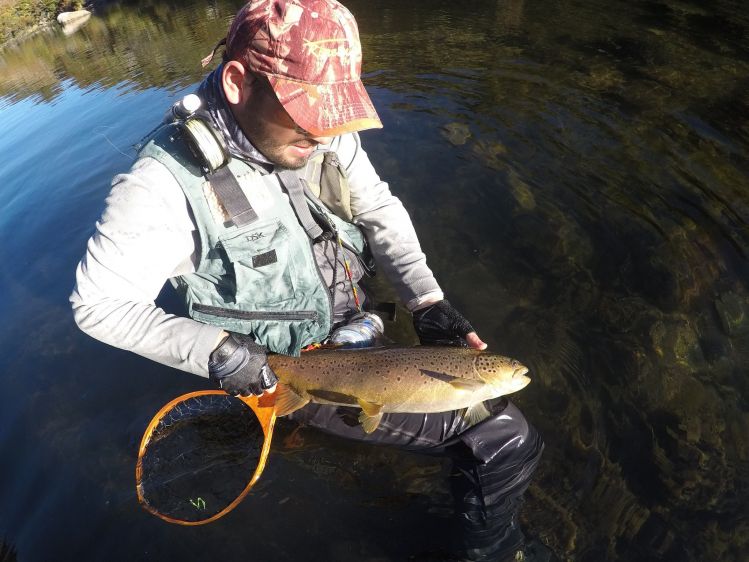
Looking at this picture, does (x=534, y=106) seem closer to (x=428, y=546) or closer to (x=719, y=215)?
(x=719, y=215)

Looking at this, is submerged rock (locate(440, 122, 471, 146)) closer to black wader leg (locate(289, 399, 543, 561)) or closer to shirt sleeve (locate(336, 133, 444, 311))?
shirt sleeve (locate(336, 133, 444, 311))

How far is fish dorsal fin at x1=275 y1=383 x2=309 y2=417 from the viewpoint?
309cm

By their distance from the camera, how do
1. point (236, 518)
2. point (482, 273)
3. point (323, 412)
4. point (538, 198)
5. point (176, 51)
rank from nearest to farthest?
point (323, 412), point (236, 518), point (482, 273), point (538, 198), point (176, 51)

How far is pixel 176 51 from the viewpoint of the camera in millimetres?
17141

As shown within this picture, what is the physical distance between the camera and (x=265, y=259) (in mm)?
2945

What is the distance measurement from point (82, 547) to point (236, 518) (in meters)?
1.14

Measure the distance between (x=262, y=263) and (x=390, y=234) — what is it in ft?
4.10

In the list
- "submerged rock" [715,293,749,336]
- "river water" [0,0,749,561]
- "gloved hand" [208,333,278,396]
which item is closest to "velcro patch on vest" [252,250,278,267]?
"gloved hand" [208,333,278,396]

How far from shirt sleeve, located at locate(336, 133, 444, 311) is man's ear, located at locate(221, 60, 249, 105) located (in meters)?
1.29

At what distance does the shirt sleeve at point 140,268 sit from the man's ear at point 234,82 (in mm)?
533

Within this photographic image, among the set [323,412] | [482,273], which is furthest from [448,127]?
[323,412]

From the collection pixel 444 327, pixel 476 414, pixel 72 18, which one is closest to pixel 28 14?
pixel 72 18

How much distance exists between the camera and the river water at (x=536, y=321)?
3412mm

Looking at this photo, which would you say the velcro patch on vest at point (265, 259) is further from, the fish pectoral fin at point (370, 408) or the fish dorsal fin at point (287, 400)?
the fish pectoral fin at point (370, 408)
